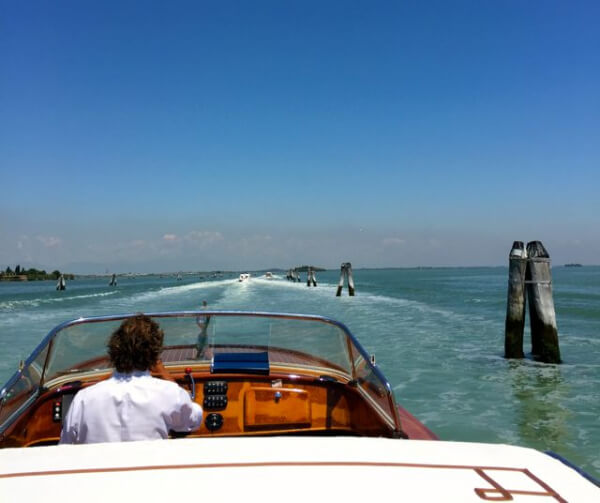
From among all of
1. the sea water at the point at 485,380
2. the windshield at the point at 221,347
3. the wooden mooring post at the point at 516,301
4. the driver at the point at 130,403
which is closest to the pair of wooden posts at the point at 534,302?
the wooden mooring post at the point at 516,301

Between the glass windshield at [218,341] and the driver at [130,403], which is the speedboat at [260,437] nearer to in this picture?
the glass windshield at [218,341]

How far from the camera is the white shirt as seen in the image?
7.17ft

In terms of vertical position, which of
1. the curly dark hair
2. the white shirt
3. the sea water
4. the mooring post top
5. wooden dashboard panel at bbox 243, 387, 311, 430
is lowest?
the sea water

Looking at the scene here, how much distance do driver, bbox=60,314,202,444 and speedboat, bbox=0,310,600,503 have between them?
229 mm

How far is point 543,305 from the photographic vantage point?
394 inches

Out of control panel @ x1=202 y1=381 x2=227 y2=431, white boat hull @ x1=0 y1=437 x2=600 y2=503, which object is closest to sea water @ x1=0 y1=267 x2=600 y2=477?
control panel @ x1=202 y1=381 x2=227 y2=431

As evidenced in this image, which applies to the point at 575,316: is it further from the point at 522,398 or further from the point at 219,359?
the point at 219,359

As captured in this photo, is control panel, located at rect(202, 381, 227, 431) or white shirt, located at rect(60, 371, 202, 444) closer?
white shirt, located at rect(60, 371, 202, 444)

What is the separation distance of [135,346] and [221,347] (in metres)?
1.69

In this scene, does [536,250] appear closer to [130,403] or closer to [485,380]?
[485,380]

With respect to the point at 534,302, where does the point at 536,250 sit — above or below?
above

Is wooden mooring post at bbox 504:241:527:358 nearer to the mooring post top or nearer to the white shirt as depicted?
the mooring post top

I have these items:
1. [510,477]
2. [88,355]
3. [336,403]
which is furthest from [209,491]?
[88,355]

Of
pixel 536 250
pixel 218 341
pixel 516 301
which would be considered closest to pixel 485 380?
pixel 516 301
